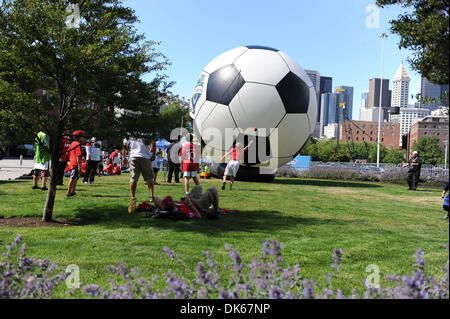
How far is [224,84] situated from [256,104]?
149 cm

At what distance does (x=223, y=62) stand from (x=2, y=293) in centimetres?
1295

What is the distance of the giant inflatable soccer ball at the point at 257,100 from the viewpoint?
43.5ft

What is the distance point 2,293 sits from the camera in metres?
2.19

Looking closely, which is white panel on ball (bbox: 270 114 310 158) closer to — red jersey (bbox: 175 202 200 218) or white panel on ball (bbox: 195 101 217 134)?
white panel on ball (bbox: 195 101 217 134)

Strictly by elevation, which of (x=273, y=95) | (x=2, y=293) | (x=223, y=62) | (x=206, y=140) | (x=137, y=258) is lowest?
(x=137, y=258)

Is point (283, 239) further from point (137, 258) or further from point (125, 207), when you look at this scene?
point (125, 207)

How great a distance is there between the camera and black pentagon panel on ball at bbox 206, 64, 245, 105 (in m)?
13.3

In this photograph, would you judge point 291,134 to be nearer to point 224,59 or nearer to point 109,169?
point 224,59

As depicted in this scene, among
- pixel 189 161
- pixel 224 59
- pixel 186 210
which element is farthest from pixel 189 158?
pixel 224 59

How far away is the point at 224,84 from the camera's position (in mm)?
13500

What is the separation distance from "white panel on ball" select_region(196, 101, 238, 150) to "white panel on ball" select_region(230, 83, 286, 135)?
12.8 inches

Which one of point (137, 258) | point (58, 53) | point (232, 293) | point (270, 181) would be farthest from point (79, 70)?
point (270, 181)

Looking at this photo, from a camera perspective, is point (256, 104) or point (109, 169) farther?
point (109, 169)

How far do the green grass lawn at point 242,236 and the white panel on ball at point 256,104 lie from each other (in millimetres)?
5077
